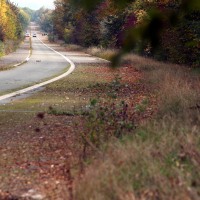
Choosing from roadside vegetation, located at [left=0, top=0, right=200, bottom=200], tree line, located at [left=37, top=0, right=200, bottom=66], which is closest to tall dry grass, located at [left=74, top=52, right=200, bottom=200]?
roadside vegetation, located at [left=0, top=0, right=200, bottom=200]

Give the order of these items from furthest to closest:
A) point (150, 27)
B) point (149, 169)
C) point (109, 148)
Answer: point (109, 148) < point (149, 169) < point (150, 27)

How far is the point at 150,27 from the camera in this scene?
397 cm

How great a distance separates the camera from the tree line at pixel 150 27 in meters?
4.00

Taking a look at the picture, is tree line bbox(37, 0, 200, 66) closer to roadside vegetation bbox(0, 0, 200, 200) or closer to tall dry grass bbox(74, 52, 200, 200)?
roadside vegetation bbox(0, 0, 200, 200)

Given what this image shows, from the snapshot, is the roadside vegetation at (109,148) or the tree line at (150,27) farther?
the roadside vegetation at (109,148)

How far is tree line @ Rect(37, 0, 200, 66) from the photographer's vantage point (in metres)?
Result: 4.00

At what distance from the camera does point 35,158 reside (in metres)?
7.02

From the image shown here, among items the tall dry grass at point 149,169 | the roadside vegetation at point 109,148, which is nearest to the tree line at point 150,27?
the roadside vegetation at point 109,148

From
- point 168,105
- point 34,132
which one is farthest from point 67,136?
point 168,105

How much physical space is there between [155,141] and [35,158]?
1.89 m

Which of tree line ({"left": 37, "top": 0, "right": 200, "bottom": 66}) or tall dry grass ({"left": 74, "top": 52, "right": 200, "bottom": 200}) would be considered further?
tall dry grass ({"left": 74, "top": 52, "right": 200, "bottom": 200})

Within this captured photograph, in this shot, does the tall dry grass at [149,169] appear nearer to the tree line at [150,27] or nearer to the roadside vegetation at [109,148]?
the roadside vegetation at [109,148]

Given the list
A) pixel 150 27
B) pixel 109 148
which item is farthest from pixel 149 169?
pixel 150 27

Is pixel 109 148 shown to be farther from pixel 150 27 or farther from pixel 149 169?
pixel 150 27
